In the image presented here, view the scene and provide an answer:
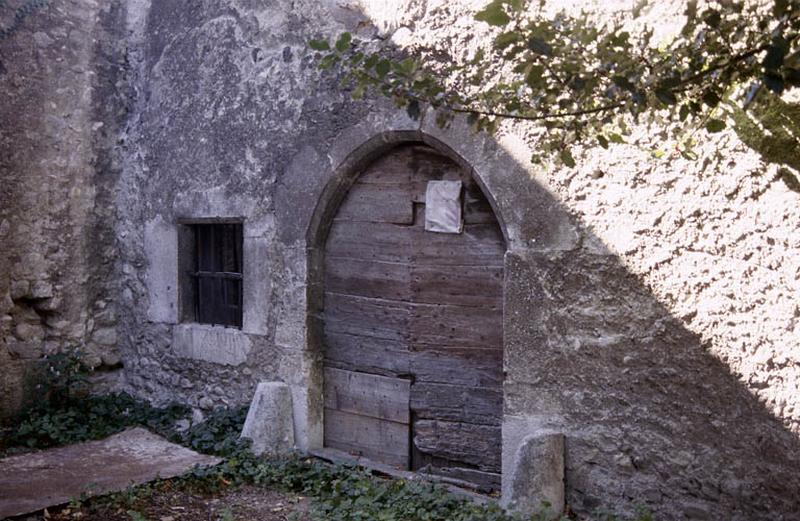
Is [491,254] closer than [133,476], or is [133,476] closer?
[491,254]

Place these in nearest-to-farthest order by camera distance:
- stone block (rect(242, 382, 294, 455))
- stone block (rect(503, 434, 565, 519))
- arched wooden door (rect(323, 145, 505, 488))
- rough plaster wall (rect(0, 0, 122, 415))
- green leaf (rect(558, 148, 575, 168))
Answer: green leaf (rect(558, 148, 575, 168)) < stone block (rect(503, 434, 565, 519)) < arched wooden door (rect(323, 145, 505, 488)) < stone block (rect(242, 382, 294, 455)) < rough plaster wall (rect(0, 0, 122, 415))

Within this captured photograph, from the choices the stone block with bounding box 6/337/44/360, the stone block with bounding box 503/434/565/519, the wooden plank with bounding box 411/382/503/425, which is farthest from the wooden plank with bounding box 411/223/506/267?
the stone block with bounding box 6/337/44/360

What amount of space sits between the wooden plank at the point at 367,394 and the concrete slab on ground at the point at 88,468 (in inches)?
31.8

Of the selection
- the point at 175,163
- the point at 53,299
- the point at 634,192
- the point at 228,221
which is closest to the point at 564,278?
the point at 634,192

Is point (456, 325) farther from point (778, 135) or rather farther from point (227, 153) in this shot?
point (227, 153)

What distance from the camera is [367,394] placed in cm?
446

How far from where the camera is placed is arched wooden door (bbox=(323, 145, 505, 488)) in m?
3.96

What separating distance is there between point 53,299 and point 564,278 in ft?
12.9

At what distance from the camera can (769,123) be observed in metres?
2.90

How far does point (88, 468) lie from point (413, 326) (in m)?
2.15

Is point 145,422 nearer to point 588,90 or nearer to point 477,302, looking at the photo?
point 477,302

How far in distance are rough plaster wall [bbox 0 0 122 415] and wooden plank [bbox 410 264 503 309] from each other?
115 inches

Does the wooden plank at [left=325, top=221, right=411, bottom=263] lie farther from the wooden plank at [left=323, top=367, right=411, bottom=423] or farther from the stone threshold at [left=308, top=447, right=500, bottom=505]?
the stone threshold at [left=308, top=447, right=500, bottom=505]

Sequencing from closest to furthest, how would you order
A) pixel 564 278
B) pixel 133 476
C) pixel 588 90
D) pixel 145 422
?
pixel 588 90 < pixel 564 278 < pixel 133 476 < pixel 145 422
